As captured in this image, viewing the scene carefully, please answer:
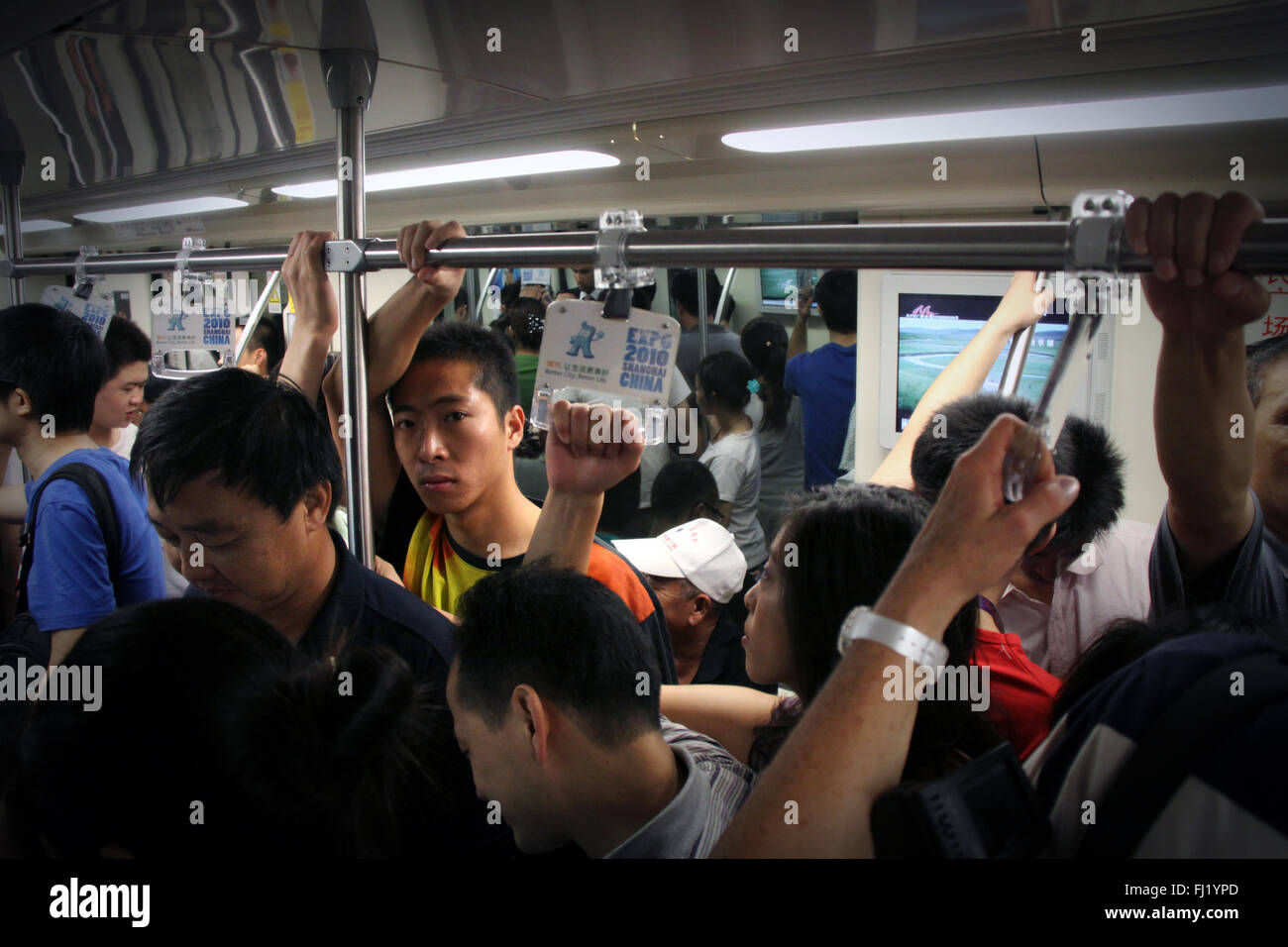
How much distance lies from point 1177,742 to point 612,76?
5.53 ft

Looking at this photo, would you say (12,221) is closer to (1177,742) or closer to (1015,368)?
(1015,368)

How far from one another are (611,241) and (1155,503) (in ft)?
10.2

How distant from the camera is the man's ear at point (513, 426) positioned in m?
1.96

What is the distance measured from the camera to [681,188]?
12.0ft

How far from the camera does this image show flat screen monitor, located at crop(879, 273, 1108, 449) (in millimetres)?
3650

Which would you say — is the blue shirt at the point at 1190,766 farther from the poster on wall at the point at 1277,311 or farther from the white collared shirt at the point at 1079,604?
the poster on wall at the point at 1277,311

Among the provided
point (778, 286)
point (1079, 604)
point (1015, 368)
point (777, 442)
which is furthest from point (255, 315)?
point (778, 286)

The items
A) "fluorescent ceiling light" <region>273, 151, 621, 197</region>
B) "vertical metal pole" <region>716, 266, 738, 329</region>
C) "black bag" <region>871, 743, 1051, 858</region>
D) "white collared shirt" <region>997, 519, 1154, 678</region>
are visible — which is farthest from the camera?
"vertical metal pole" <region>716, 266, 738, 329</region>

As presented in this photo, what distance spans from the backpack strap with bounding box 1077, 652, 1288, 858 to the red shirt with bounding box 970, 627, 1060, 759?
67 centimetres

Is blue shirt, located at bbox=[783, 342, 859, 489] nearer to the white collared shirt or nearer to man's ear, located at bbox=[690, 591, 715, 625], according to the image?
man's ear, located at bbox=[690, 591, 715, 625]

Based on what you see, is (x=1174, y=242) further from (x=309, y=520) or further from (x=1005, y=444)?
(x=309, y=520)

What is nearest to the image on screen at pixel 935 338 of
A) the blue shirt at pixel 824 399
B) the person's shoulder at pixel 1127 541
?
the blue shirt at pixel 824 399

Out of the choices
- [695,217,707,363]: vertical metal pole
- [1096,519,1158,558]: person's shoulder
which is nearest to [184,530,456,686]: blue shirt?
[1096,519,1158,558]: person's shoulder

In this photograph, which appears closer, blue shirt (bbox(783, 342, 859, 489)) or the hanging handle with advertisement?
the hanging handle with advertisement
